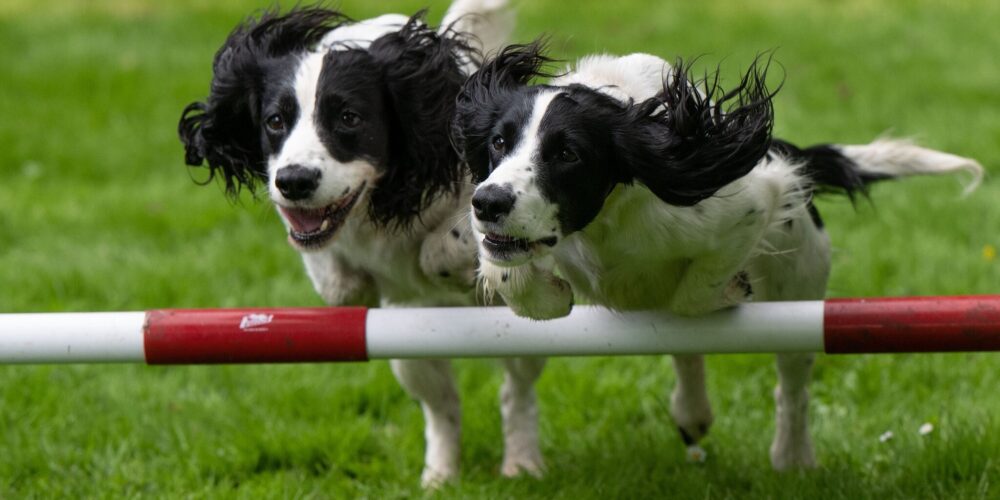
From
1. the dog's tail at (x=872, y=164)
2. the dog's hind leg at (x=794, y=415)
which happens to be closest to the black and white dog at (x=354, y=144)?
the dog's hind leg at (x=794, y=415)

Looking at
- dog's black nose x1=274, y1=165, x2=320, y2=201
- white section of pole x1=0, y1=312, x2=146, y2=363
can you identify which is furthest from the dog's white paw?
white section of pole x1=0, y1=312, x2=146, y2=363

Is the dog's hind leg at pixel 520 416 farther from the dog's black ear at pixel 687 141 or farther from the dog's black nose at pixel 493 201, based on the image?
the dog's black nose at pixel 493 201

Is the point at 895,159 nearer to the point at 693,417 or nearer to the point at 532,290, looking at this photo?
the point at 693,417

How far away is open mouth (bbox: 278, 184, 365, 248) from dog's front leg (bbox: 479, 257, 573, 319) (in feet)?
1.89

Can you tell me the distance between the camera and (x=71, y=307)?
608cm

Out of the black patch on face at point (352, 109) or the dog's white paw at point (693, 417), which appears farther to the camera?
the dog's white paw at point (693, 417)

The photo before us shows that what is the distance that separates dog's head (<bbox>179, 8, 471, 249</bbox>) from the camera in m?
3.85

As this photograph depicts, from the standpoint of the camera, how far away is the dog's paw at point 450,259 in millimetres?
4039

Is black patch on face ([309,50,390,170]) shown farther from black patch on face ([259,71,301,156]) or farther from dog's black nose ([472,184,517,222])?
dog's black nose ([472,184,517,222])

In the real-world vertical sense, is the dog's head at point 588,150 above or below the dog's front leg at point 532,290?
above

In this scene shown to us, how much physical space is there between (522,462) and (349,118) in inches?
54.6

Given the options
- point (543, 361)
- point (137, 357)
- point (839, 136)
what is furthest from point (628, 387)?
point (839, 136)

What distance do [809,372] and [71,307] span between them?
10.9 feet

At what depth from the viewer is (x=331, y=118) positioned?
3887 millimetres
